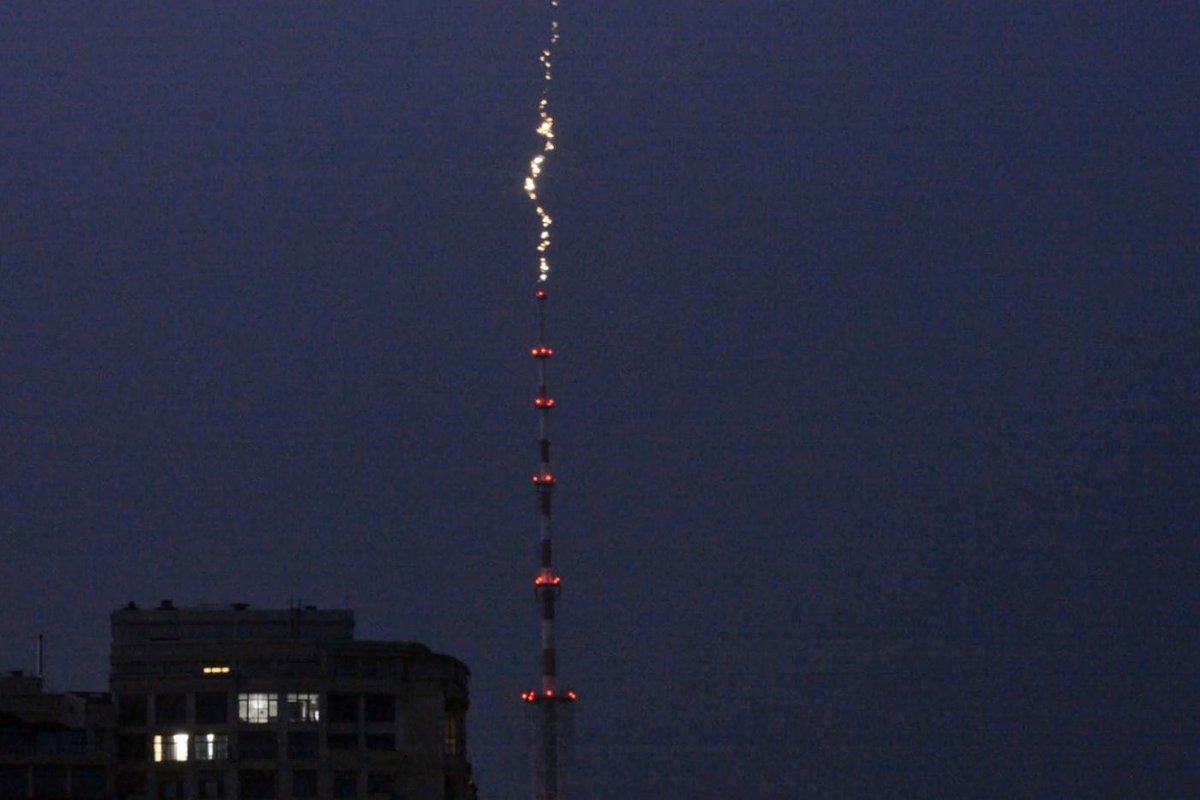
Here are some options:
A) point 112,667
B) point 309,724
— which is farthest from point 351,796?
point 112,667

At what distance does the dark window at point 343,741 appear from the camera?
A: 124 metres

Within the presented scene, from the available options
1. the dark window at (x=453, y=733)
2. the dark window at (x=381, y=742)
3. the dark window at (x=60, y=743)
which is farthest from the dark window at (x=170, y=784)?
the dark window at (x=453, y=733)

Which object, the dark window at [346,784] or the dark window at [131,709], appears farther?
the dark window at [346,784]

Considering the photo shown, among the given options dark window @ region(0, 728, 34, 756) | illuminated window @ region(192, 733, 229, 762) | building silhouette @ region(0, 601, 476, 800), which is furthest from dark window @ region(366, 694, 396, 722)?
dark window @ region(0, 728, 34, 756)

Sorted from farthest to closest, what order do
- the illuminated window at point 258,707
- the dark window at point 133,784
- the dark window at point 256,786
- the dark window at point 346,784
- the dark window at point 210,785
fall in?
the illuminated window at point 258,707 < the dark window at point 346,784 < the dark window at point 256,786 < the dark window at point 210,785 < the dark window at point 133,784

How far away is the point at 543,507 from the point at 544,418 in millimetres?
4019

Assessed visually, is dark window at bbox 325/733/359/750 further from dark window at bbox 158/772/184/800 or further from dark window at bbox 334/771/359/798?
dark window at bbox 158/772/184/800

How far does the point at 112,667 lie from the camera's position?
12719 centimetres

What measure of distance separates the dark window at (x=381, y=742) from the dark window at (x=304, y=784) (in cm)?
274

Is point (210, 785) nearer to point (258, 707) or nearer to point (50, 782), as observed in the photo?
point (258, 707)

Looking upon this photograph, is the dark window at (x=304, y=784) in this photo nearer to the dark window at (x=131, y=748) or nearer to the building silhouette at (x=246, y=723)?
the building silhouette at (x=246, y=723)

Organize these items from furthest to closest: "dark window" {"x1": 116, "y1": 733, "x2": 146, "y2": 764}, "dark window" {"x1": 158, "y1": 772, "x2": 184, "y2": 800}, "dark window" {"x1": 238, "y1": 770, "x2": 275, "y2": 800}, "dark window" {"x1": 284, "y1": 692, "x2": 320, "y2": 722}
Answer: "dark window" {"x1": 284, "y1": 692, "x2": 320, "y2": 722}, "dark window" {"x1": 238, "y1": 770, "x2": 275, "y2": 800}, "dark window" {"x1": 158, "y1": 772, "x2": 184, "y2": 800}, "dark window" {"x1": 116, "y1": 733, "x2": 146, "y2": 764}

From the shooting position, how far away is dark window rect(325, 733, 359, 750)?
124m

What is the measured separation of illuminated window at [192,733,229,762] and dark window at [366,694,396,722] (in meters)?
5.79
